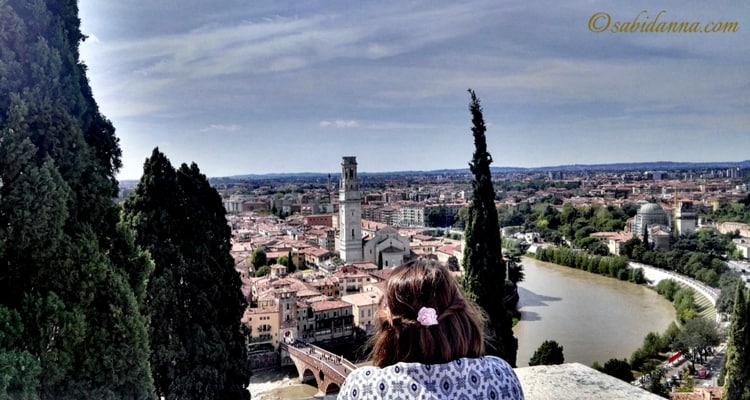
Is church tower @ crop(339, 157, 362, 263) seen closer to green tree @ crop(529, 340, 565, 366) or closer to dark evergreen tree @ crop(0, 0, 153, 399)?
green tree @ crop(529, 340, 565, 366)

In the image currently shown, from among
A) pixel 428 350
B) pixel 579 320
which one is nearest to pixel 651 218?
pixel 579 320

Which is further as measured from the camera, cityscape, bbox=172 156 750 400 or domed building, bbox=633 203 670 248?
domed building, bbox=633 203 670 248

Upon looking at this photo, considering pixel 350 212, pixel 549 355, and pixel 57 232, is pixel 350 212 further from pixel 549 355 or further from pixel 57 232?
pixel 57 232

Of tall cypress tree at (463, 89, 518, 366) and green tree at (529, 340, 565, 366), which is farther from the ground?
tall cypress tree at (463, 89, 518, 366)

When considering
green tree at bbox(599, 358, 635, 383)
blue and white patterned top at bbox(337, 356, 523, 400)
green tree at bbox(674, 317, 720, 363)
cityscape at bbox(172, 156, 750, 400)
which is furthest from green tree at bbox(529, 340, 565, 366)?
blue and white patterned top at bbox(337, 356, 523, 400)

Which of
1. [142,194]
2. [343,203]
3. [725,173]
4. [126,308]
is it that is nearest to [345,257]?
[343,203]

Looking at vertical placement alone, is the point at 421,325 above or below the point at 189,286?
above

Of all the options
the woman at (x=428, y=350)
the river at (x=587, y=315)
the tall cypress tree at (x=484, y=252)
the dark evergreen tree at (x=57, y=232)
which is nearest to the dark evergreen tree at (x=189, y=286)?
the dark evergreen tree at (x=57, y=232)
